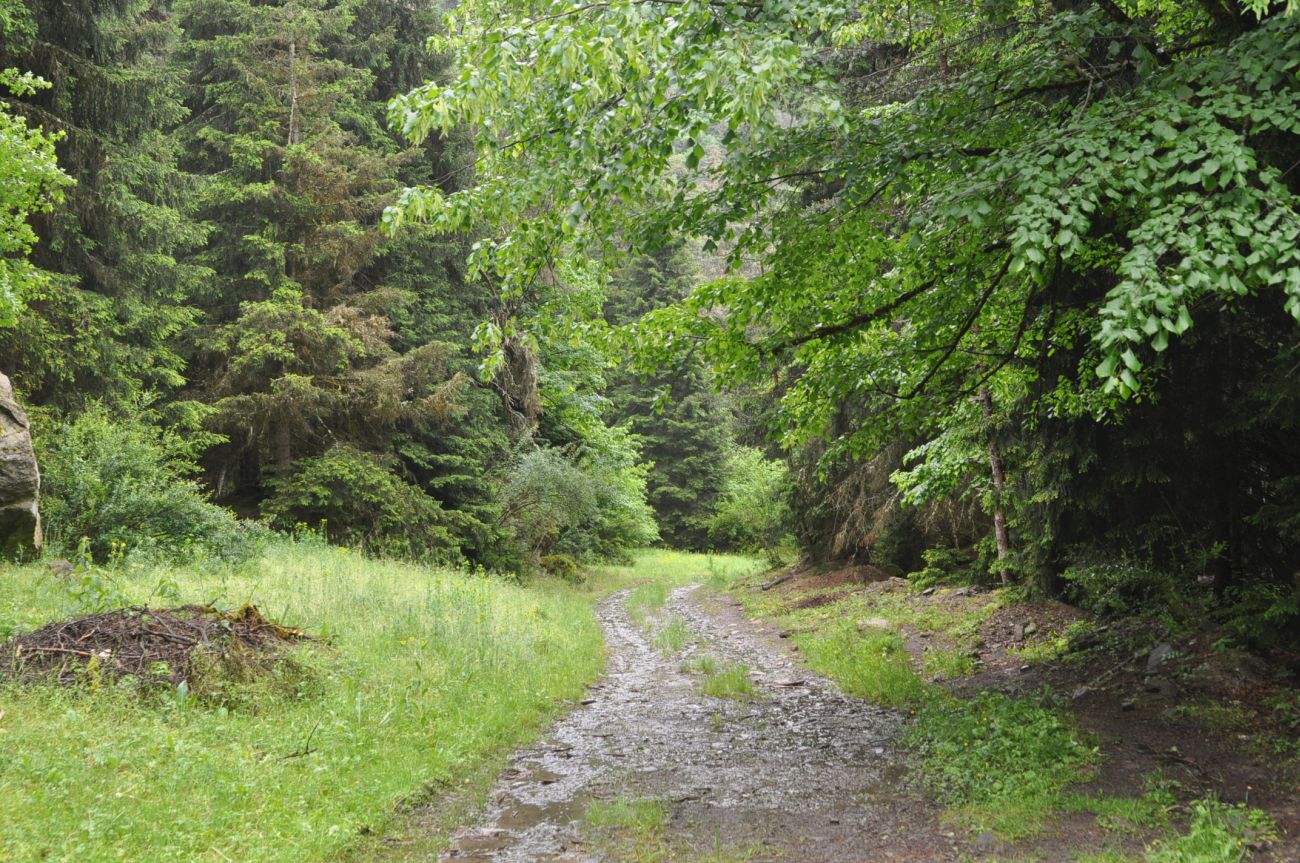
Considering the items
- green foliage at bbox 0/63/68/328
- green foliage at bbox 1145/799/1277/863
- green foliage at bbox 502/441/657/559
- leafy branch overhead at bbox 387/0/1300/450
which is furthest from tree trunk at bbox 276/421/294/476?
green foliage at bbox 1145/799/1277/863

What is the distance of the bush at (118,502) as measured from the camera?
1192 cm

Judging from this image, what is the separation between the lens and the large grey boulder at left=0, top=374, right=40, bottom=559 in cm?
997

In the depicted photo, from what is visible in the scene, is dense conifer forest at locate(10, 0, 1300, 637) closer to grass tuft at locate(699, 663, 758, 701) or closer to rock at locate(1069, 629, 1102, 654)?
rock at locate(1069, 629, 1102, 654)

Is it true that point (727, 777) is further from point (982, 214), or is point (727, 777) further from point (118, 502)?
point (118, 502)

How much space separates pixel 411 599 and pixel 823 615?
25.8ft

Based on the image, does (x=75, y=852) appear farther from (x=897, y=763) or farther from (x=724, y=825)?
(x=897, y=763)

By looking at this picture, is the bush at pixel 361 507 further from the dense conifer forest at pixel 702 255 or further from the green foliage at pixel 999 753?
the green foliage at pixel 999 753

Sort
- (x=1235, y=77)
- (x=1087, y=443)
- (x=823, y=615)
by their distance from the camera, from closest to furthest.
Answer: (x=1235, y=77) → (x=1087, y=443) → (x=823, y=615)

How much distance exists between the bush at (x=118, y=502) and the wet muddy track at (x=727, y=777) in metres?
7.29

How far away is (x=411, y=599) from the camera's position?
1077 cm

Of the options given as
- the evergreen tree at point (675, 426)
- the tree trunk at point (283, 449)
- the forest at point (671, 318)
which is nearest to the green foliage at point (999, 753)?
the forest at point (671, 318)

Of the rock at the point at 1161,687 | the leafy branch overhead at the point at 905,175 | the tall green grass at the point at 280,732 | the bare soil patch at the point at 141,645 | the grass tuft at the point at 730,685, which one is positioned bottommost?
the grass tuft at the point at 730,685

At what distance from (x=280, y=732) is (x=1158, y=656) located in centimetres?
784

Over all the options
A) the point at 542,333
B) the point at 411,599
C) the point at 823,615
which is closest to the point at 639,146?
the point at 542,333
